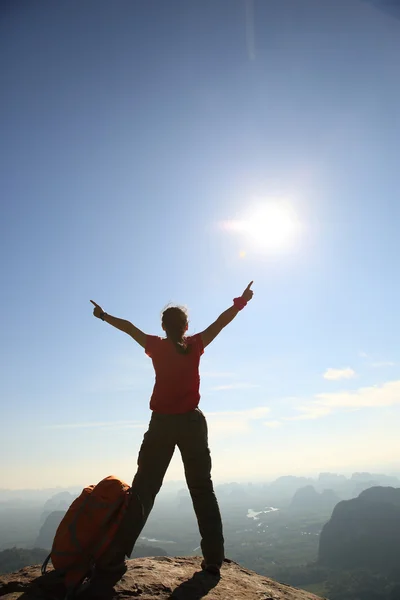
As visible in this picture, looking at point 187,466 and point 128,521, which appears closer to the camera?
point 128,521

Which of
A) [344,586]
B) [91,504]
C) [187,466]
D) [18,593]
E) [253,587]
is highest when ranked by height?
[187,466]

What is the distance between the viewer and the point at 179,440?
5.59 m

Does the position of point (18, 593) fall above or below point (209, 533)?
below

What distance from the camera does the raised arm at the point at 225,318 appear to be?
6242 millimetres

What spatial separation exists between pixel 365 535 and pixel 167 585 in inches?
8411

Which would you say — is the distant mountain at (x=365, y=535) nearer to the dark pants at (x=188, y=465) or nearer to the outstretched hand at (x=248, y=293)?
the dark pants at (x=188, y=465)

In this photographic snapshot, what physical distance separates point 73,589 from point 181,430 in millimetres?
2325

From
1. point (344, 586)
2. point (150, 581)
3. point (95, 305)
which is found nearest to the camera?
point (150, 581)

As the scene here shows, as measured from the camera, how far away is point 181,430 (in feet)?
18.1

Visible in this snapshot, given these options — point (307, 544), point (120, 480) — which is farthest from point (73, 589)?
point (307, 544)

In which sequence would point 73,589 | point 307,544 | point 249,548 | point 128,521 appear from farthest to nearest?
1. point 307,544
2. point 249,548
3. point 128,521
4. point 73,589

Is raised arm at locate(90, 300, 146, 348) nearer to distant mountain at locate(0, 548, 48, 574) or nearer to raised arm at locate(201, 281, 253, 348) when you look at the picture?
raised arm at locate(201, 281, 253, 348)

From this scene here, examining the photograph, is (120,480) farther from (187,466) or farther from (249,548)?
(249,548)

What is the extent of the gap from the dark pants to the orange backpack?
59cm
